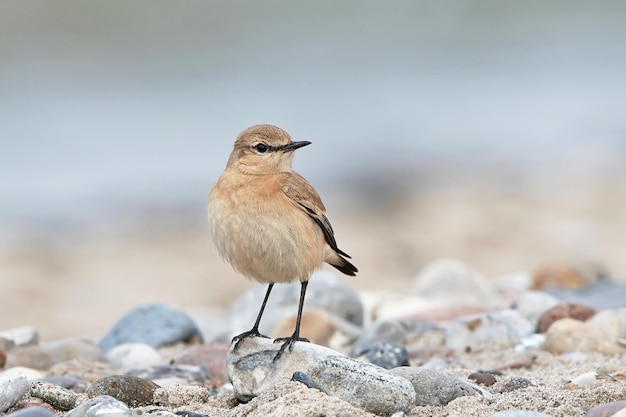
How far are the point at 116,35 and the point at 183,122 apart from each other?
7.17 metres

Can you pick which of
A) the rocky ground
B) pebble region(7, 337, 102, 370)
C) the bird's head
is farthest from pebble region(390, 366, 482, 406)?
pebble region(7, 337, 102, 370)

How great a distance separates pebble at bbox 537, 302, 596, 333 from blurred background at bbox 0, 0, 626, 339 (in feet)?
10.5

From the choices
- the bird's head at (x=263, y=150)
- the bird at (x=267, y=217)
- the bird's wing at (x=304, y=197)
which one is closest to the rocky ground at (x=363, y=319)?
the bird at (x=267, y=217)

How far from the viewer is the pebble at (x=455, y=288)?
9695 mm

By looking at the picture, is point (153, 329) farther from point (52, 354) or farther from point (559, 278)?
point (559, 278)

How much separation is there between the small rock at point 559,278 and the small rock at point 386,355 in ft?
12.9

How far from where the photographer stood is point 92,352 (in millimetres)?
7426

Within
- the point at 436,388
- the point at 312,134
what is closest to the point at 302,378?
the point at 436,388

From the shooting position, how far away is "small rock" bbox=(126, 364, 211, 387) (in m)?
6.54

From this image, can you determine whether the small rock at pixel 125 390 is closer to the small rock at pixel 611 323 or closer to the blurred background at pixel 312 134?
the small rock at pixel 611 323

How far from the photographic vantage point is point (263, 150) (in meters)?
6.21

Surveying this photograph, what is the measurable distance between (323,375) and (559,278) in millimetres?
5813

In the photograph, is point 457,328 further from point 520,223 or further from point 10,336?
point 520,223

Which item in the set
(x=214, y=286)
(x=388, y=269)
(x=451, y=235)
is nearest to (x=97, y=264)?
(x=214, y=286)
